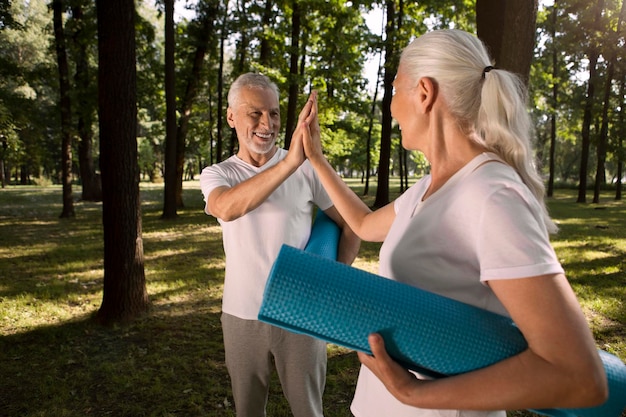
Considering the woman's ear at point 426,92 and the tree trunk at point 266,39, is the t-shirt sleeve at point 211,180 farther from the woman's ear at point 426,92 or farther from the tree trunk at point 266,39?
the tree trunk at point 266,39

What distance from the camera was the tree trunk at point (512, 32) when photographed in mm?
3863

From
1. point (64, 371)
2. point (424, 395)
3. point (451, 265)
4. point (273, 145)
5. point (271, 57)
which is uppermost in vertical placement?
point (271, 57)

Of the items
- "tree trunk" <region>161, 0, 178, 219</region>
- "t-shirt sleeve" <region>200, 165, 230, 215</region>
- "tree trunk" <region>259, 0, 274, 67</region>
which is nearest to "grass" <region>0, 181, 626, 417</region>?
"t-shirt sleeve" <region>200, 165, 230, 215</region>

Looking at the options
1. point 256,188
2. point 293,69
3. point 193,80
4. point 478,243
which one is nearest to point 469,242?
point 478,243

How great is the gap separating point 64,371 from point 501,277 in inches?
185

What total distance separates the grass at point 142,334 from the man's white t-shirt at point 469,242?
280 cm

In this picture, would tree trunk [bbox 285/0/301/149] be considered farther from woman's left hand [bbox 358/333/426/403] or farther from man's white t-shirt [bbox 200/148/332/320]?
woman's left hand [bbox 358/333/426/403]

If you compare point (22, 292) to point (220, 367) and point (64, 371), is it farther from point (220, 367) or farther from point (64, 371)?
point (220, 367)

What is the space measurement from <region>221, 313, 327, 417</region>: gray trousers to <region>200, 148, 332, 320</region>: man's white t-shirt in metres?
0.11

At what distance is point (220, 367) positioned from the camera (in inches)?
176

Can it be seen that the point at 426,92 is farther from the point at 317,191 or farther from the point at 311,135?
the point at 317,191

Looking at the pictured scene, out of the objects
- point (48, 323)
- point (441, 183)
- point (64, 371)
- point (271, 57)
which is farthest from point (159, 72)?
point (441, 183)

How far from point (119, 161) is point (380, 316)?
Answer: 16.5 ft

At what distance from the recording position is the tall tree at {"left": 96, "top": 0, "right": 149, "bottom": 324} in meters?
5.09
